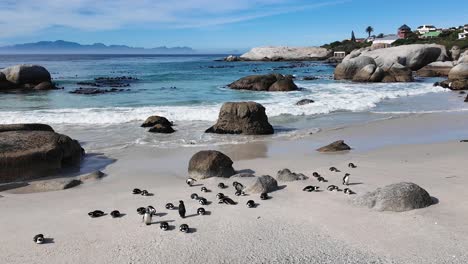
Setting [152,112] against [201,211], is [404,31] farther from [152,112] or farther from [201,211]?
[201,211]

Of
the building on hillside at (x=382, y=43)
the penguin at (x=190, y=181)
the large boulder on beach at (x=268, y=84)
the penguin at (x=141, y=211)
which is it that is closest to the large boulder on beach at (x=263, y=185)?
the penguin at (x=190, y=181)

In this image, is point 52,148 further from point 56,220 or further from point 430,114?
point 430,114

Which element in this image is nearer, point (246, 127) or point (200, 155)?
point (200, 155)

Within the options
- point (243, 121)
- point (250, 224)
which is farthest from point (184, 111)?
point (250, 224)

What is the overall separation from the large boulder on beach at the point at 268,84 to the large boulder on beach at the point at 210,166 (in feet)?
69.6

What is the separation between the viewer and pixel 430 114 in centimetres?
1830

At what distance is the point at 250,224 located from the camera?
6.34 m

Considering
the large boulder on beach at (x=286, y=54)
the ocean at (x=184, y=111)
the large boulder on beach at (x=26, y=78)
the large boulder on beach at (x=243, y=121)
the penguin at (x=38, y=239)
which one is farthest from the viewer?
the large boulder on beach at (x=286, y=54)

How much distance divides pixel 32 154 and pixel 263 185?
4.75 metres

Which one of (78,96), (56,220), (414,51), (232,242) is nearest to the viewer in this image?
(232,242)

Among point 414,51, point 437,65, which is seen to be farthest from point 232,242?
point 414,51

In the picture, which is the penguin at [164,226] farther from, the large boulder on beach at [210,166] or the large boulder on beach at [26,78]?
the large boulder on beach at [26,78]

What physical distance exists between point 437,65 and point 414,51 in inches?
161

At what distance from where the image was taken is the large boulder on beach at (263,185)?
7836 mm
